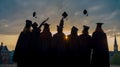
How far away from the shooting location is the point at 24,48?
1747cm

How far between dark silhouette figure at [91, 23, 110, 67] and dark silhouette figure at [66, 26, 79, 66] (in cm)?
87

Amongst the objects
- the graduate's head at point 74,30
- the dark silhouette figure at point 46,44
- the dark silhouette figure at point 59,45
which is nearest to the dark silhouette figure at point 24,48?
A: the dark silhouette figure at point 46,44

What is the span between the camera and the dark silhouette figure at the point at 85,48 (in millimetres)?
17312

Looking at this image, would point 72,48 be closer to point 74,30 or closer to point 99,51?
point 74,30

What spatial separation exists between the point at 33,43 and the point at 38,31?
64 centimetres

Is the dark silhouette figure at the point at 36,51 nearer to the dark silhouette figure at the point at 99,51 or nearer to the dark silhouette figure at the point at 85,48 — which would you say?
the dark silhouette figure at the point at 85,48

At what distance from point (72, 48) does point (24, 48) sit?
237 cm

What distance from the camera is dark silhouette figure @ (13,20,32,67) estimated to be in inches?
687

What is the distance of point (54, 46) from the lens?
17.5 meters

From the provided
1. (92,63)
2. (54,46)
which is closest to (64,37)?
(54,46)

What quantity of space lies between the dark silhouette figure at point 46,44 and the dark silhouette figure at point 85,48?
1535 mm

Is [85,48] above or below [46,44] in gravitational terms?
below

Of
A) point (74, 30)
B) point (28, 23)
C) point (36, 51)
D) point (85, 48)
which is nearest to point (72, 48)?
point (85, 48)

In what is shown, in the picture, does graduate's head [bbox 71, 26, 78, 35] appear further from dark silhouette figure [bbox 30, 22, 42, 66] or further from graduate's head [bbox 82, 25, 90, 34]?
dark silhouette figure [bbox 30, 22, 42, 66]
